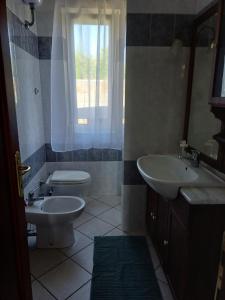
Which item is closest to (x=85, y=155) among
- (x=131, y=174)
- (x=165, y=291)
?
(x=131, y=174)

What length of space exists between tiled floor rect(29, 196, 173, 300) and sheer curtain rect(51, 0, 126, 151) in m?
0.95

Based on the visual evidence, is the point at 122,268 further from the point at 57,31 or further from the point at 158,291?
the point at 57,31

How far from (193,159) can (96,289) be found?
1.25 m

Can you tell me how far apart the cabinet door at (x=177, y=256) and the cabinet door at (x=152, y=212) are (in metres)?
0.37

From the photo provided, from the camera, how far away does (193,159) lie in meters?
1.82

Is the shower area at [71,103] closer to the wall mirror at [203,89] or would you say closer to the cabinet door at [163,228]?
the cabinet door at [163,228]

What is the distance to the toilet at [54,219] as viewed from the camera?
1907 millimetres

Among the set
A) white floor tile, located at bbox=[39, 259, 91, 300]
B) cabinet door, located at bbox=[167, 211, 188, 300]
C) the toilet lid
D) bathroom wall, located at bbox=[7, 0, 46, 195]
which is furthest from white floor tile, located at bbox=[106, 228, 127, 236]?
bathroom wall, located at bbox=[7, 0, 46, 195]

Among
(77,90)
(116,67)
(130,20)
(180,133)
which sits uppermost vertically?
(130,20)

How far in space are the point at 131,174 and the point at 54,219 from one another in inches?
32.9

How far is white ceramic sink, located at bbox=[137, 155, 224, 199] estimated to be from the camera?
1427 mm

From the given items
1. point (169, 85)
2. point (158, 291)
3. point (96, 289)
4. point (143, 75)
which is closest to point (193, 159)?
point (169, 85)

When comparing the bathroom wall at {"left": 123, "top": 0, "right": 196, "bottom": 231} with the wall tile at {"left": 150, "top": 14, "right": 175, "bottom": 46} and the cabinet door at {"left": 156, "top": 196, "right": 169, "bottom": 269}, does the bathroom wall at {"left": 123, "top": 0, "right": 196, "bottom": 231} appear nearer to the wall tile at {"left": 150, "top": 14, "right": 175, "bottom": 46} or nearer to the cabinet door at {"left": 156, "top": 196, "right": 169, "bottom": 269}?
the wall tile at {"left": 150, "top": 14, "right": 175, "bottom": 46}

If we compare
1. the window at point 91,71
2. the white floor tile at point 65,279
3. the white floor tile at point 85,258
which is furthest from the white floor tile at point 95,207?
the window at point 91,71
